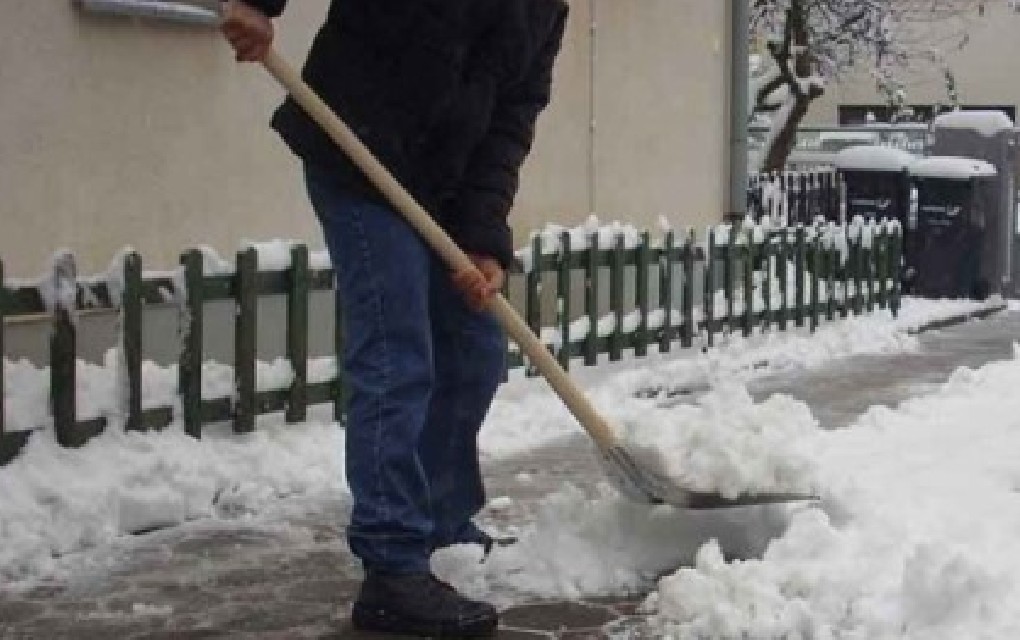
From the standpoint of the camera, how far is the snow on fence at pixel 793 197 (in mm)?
16688

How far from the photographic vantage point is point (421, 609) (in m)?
3.81

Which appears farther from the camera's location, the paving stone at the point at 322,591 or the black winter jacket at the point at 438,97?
the paving stone at the point at 322,591

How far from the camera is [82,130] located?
6.64 meters

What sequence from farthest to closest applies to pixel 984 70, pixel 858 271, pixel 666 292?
pixel 984 70 → pixel 858 271 → pixel 666 292

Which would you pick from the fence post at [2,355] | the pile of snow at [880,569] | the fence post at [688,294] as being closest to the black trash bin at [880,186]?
the fence post at [688,294]

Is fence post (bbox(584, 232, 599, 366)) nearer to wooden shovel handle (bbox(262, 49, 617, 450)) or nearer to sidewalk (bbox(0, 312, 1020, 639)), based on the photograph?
sidewalk (bbox(0, 312, 1020, 639))

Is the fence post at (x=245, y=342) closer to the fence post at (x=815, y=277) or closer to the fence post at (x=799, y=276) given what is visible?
the fence post at (x=799, y=276)

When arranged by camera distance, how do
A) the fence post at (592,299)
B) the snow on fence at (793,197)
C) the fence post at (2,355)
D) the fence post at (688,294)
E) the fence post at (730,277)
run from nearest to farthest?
the fence post at (2,355)
the fence post at (592,299)
the fence post at (688,294)
the fence post at (730,277)
the snow on fence at (793,197)

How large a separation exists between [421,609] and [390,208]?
0.98 meters

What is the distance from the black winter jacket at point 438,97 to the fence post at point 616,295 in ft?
16.0

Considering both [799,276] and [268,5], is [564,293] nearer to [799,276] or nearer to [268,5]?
[799,276]

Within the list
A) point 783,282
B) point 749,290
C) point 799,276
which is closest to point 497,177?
point 749,290

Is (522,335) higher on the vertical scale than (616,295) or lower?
higher

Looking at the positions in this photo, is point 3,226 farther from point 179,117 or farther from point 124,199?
point 179,117
